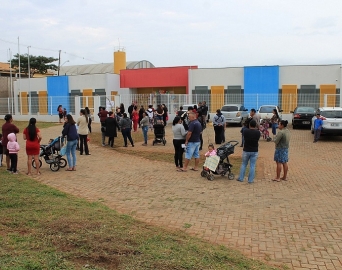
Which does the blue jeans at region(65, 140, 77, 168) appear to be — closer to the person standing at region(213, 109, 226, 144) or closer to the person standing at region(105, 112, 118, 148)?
the person standing at region(105, 112, 118, 148)

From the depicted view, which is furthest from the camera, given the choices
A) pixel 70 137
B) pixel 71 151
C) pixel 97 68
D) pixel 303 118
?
pixel 97 68

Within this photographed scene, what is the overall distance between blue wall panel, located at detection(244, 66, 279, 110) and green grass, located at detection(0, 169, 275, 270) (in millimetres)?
23561

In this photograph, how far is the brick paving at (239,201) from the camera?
5.63 metres

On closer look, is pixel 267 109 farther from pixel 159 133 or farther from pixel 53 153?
pixel 53 153

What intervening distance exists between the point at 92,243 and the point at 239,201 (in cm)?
399

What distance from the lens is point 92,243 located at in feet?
15.9

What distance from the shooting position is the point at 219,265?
173 inches

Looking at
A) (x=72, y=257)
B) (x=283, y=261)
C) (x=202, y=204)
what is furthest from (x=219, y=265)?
(x=202, y=204)

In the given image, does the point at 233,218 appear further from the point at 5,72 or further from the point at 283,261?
the point at 5,72

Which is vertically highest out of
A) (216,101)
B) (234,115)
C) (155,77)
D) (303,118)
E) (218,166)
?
(155,77)

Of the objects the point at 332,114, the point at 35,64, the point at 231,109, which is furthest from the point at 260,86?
the point at 35,64

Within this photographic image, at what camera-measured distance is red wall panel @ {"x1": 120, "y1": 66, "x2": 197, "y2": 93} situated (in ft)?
108

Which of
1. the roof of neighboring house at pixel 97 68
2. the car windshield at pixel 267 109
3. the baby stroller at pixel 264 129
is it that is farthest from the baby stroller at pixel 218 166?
the roof of neighboring house at pixel 97 68

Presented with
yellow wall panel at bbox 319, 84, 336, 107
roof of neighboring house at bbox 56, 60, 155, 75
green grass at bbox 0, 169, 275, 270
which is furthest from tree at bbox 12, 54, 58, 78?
green grass at bbox 0, 169, 275, 270
